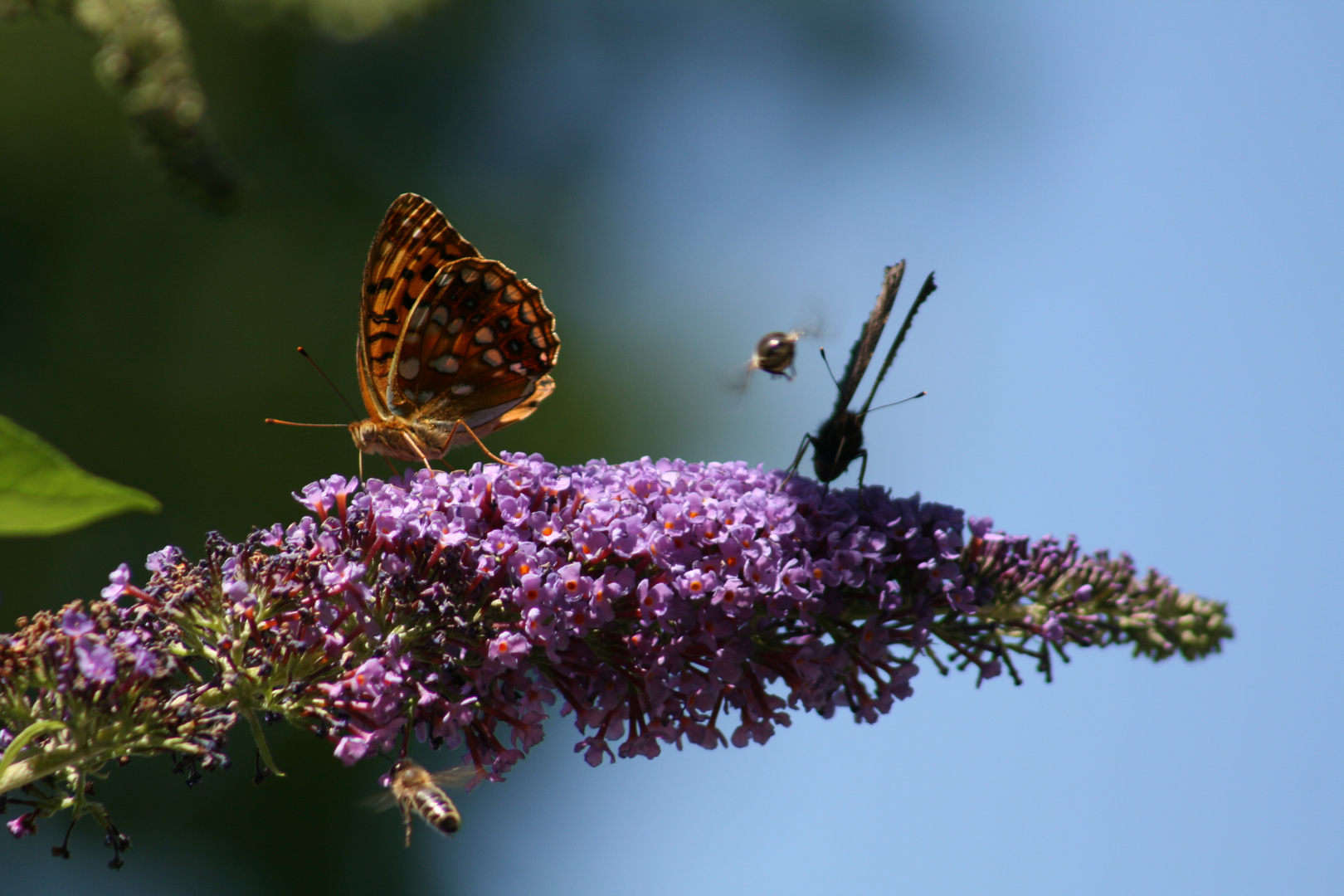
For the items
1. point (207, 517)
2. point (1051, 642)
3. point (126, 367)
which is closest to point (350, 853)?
point (207, 517)

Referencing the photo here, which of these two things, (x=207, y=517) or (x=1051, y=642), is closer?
(x=1051, y=642)

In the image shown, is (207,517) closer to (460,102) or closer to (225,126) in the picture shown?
(225,126)

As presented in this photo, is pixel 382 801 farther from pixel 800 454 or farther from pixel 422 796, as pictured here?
pixel 800 454

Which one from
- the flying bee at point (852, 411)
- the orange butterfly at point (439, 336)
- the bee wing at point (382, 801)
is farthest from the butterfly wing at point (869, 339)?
the bee wing at point (382, 801)

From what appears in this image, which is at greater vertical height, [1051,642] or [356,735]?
[1051,642]

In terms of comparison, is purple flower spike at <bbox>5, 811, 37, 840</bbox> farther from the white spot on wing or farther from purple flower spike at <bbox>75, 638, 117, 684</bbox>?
the white spot on wing

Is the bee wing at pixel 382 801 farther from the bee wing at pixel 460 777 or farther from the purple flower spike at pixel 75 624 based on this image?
the purple flower spike at pixel 75 624

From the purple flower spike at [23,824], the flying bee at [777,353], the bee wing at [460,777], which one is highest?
the flying bee at [777,353]
